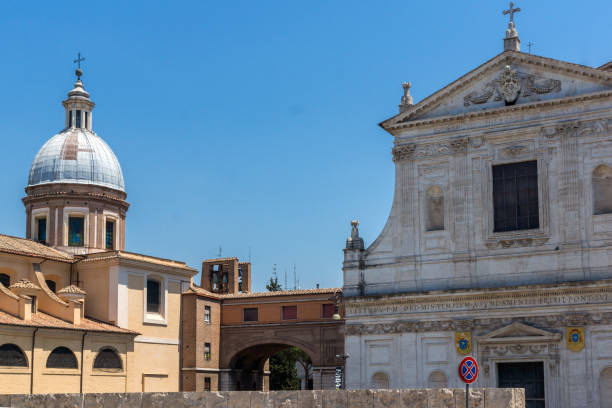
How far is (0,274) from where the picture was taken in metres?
42.4

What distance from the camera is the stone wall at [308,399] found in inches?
672

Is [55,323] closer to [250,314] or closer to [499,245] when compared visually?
[250,314]

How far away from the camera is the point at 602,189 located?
2962 cm

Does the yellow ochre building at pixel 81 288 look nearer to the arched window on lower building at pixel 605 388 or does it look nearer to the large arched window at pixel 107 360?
the large arched window at pixel 107 360

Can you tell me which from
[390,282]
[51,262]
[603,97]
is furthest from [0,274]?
[603,97]

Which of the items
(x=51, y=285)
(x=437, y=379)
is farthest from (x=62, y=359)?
(x=437, y=379)

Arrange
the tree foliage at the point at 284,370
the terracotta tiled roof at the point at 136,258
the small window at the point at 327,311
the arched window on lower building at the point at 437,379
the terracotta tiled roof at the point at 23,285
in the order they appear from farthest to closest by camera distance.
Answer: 1. the tree foliage at the point at 284,370
2. the small window at the point at 327,311
3. the terracotta tiled roof at the point at 136,258
4. the terracotta tiled roof at the point at 23,285
5. the arched window on lower building at the point at 437,379

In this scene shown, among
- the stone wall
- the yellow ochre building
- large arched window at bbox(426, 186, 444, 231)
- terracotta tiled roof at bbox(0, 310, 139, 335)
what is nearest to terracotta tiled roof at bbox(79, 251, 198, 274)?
the yellow ochre building

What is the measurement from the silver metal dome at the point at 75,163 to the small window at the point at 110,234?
7.58ft

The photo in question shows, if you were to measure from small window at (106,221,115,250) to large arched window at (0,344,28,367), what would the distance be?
42.8 ft

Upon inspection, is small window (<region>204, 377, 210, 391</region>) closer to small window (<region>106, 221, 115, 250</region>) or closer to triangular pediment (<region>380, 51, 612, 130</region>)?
small window (<region>106, 221, 115, 250</region>)

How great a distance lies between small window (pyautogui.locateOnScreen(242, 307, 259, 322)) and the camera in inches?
1966

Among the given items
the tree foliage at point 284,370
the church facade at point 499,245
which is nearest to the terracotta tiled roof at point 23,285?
the church facade at point 499,245

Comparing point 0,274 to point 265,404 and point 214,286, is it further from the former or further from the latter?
point 265,404
